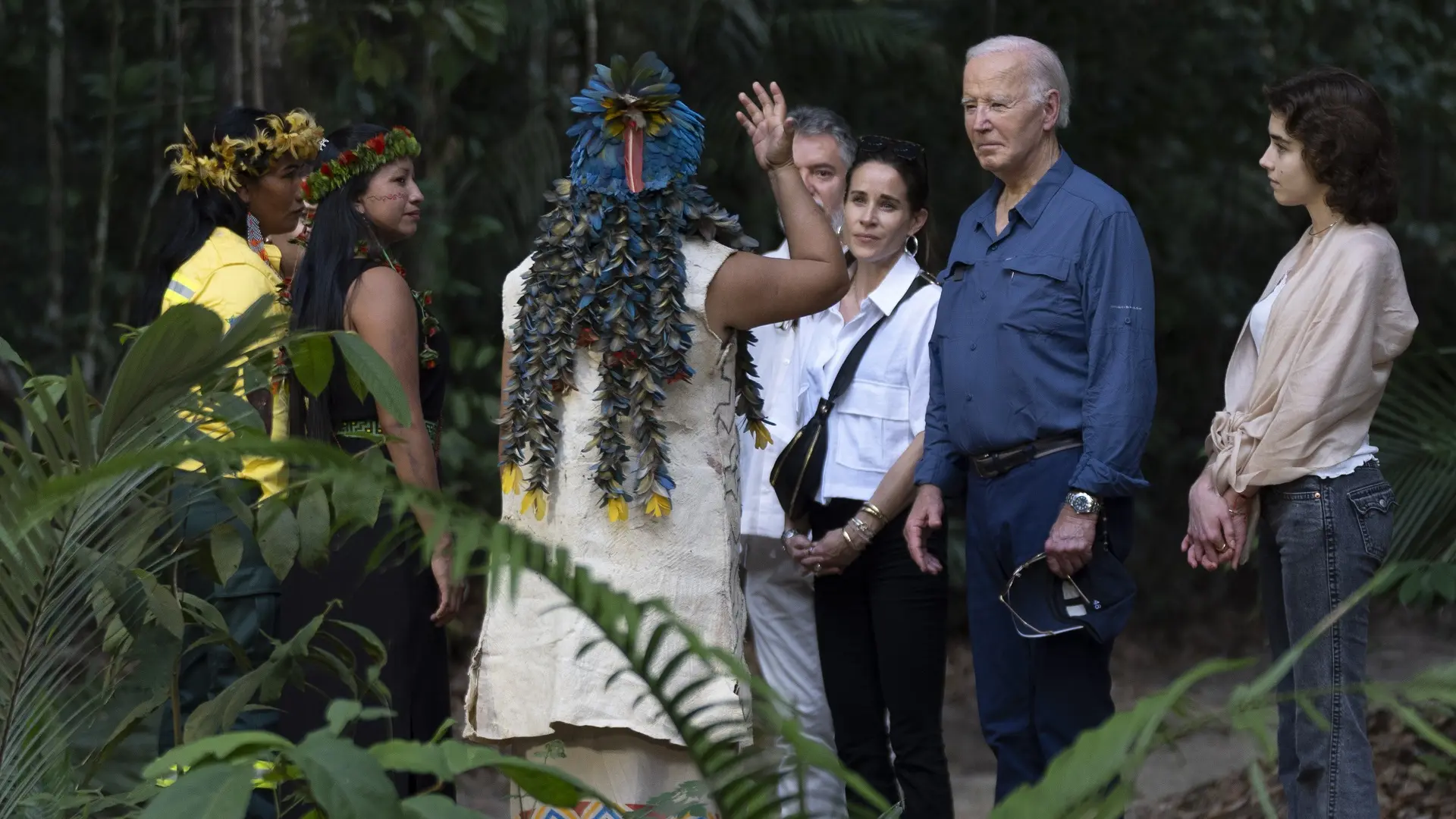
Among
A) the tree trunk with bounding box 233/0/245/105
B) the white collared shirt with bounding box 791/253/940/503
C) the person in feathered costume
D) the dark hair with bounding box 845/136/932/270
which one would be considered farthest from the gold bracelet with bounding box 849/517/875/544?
the tree trunk with bounding box 233/0/245/105

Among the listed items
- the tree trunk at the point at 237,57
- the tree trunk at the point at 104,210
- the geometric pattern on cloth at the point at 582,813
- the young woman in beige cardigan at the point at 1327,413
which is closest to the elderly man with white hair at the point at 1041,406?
the young woman in beige cardigan at the point at 1327,413

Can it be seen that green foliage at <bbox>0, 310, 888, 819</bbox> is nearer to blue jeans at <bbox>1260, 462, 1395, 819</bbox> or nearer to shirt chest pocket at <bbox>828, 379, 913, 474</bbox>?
shirt chest pocket at <bbox>828, 379, 913, 474</bbox>

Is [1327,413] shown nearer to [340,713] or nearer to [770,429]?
[770,429]

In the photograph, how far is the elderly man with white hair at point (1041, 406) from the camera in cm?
354

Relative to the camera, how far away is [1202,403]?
30.4ft

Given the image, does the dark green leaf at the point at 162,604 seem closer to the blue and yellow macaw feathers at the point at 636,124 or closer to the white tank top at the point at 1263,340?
the blue and yellow macaw feathers at the point at 636,124

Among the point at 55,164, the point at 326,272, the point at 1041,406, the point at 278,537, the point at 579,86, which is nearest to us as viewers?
the point at 278,537

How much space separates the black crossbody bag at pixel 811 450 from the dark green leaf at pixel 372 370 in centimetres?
200

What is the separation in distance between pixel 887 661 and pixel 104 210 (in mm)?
4619

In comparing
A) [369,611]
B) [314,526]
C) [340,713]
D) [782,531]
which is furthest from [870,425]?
[340,713]

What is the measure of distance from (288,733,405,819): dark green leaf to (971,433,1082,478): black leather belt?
6.81 ft

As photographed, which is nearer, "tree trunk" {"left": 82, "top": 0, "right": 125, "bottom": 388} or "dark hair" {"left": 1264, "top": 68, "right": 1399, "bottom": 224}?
"dark hair" {"left": 1264, "top": 68, "right": 1399, "bottom": 224}

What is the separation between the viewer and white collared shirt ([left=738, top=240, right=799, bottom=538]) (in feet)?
14.6

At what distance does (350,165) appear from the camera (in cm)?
397
